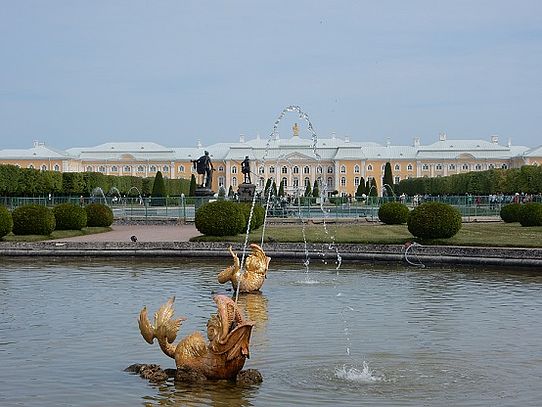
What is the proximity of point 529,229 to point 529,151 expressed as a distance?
219 feet

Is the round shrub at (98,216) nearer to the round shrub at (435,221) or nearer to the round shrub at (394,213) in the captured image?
the round shrub at (394,213)

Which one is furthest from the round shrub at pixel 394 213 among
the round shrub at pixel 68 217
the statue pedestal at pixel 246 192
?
the round shrub at pixel 68 217

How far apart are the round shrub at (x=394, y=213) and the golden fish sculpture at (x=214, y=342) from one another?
19750mm

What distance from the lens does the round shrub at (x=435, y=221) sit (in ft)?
58.2

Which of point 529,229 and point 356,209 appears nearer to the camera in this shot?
point 529,229

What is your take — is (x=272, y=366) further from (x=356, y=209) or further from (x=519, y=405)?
(x=356, y=209)

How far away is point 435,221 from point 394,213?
27.8ft

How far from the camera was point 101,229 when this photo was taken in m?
24.0

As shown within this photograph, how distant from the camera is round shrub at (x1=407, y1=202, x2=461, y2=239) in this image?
17.7m

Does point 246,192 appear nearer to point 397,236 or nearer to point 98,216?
point 98,216

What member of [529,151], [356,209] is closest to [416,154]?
[529,151]

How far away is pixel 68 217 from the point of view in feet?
73.0

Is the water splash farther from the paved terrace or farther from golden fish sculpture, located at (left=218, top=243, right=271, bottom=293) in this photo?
the paved terrace

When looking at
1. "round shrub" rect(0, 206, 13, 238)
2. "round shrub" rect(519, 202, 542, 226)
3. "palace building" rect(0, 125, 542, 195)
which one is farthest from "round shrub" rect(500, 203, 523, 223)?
"palace building" rect(0, 125, 542, 195)
